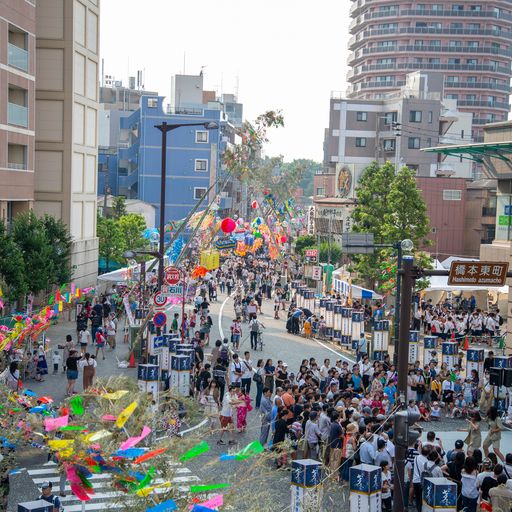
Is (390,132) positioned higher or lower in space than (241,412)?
higher

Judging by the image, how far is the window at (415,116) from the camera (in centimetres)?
7775

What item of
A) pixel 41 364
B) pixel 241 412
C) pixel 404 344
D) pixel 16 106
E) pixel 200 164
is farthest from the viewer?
pixel 200 164

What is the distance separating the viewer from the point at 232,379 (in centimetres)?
2256

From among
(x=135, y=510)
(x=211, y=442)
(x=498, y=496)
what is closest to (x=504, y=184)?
(x=211, y=442)

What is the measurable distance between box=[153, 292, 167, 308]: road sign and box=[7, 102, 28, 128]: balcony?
13.2 m

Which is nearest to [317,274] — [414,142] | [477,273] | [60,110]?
[60,110]

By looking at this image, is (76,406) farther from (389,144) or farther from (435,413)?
(389,144)

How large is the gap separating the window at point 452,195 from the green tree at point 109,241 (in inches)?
925

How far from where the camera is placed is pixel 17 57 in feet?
117

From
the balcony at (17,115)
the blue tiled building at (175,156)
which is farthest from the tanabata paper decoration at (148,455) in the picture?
the blue tiled building at (175,156)

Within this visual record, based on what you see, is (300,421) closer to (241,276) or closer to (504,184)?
(504,184)

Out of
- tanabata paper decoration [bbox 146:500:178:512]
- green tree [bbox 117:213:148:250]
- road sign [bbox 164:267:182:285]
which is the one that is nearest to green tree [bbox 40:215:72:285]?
road sign [bbox 164:267:182:285]

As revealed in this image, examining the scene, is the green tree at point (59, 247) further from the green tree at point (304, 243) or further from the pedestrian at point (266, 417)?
the green tree at point (304, 243)

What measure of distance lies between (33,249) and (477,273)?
23.2 meters
